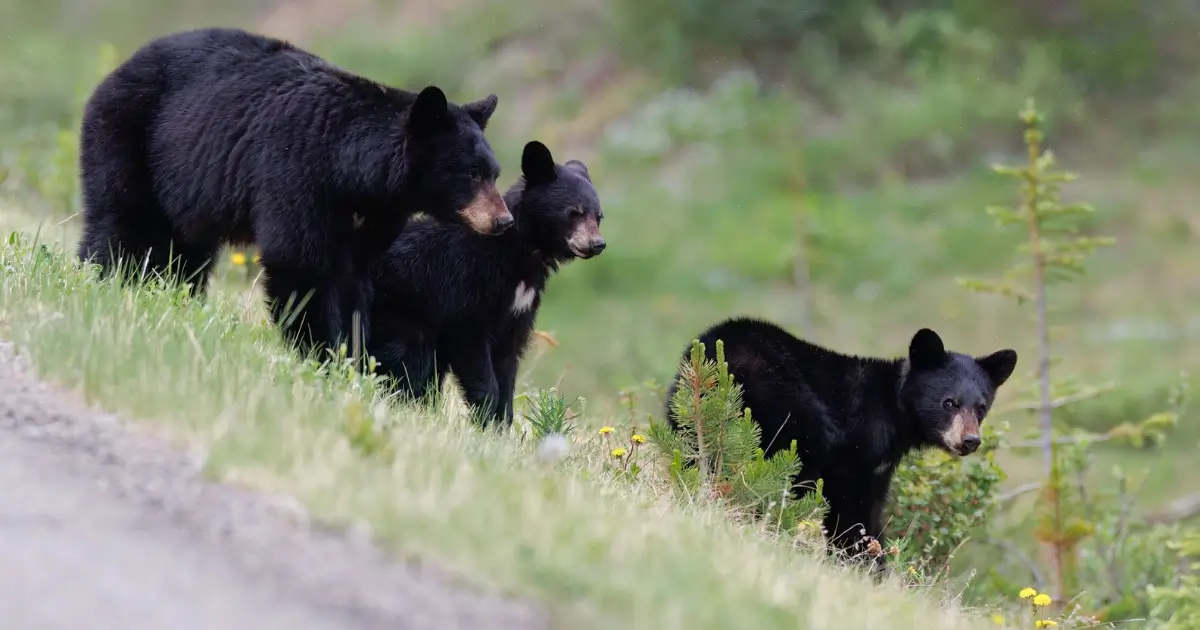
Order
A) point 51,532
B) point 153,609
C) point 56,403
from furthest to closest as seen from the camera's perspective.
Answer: point 56,403 → point 51,532 → point 153,609

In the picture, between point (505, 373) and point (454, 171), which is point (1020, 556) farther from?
point (454, 171)

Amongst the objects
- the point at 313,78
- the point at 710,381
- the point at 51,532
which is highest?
the point at 313,78

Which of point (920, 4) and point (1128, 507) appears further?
point (920, 4)

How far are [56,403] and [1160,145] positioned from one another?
1882cm

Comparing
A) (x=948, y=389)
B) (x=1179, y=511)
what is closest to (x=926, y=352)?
(x=948, y=389)

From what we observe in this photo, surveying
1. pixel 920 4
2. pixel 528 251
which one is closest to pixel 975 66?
pixel 920 4

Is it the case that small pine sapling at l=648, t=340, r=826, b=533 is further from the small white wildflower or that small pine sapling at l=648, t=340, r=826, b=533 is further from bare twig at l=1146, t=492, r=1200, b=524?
bare twig at l=1146, t=492, r=1200, b=524

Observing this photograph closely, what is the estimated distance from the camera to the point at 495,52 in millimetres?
22953

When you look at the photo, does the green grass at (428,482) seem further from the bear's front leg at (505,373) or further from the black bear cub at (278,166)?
the bear's front leg at (505,373)

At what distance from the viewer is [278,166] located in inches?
233

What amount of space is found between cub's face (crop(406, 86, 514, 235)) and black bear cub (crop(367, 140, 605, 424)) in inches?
19.5

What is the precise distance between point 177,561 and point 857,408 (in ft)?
14.5

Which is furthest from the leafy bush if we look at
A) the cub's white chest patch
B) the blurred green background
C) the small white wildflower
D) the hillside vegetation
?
the blurred green background

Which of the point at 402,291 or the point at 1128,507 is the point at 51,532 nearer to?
the point at 402,291
